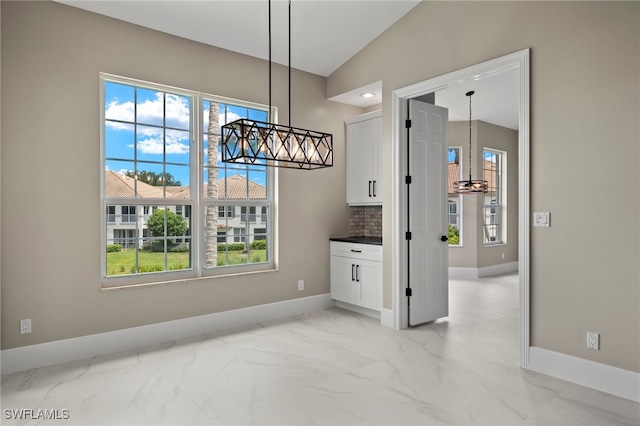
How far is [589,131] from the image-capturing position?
9.34 feet

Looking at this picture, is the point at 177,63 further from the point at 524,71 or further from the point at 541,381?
the point at 541,381

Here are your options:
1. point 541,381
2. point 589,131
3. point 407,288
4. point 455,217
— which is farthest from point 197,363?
point 455,217

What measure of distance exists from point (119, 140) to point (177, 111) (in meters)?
0.65

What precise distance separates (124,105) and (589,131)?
3883 mm

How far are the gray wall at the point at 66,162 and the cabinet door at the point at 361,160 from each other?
5.88 feet

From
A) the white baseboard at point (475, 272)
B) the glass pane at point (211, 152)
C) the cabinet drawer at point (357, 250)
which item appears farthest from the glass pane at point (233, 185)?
the white baseboard at point (475, 272)

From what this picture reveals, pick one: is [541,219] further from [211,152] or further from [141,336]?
[141,336]

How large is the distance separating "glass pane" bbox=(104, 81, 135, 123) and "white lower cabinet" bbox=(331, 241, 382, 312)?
9.09 feet

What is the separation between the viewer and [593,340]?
2834mm

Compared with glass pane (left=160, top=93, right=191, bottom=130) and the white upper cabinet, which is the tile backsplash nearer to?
the white upper cabinet

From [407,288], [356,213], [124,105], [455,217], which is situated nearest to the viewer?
[124,105]

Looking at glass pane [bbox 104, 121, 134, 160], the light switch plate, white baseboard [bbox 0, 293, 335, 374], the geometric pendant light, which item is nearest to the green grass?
white baseboard [bbox 0, 293, 335, 374]

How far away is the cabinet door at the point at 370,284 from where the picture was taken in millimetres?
4583

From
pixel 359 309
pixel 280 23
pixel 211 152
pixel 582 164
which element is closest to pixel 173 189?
pixel 211 152
